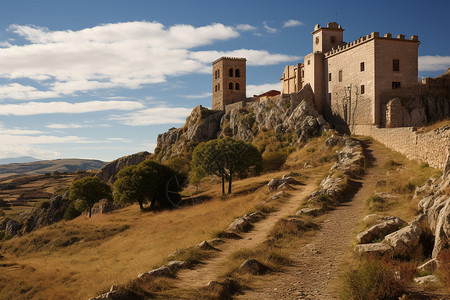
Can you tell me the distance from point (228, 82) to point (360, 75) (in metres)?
34.6

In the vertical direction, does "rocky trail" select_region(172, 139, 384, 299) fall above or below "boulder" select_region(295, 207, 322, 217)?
below

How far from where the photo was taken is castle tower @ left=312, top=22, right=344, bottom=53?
1924 inches

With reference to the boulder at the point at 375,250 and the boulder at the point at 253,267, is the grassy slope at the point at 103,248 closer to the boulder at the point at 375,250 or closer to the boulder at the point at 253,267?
the boulder at the point at 253,267

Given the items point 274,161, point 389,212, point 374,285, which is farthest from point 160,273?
point 274,161

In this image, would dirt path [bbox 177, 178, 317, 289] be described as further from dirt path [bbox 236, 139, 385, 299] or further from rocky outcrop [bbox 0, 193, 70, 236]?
rocky outcrop [bbox 0, 193, 70, 236]

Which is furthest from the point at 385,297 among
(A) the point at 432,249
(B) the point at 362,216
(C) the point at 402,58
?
(C) the point at 402,58

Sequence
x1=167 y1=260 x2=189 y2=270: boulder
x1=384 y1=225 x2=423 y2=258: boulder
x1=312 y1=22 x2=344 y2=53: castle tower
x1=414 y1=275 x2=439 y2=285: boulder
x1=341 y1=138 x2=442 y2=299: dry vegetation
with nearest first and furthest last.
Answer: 1. x1=341 y1=138 x2=442 y2=299: dry vegetation
2. x1=414 y1=275 x2=439 y2=285: boulder
3. x1=384 y1=225 x2=423 y2=258: boulder
4. x1=167 y1=260 x2=189 y2=270: boulder
5. x1=312 y1=22 x2=344 y2=53: castle tower

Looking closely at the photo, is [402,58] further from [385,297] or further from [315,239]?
[385,297]

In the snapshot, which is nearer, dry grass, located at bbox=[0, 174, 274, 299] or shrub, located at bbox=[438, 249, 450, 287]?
shrub, located at bbox=[438, 249, 450, 287]

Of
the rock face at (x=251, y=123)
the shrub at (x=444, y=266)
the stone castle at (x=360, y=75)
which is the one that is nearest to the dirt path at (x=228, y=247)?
the shrub at (x=444, y=266)

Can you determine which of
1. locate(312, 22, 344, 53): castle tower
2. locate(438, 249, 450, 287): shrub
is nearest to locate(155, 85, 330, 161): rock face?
locate(312, 22, 344, 53): castle tower

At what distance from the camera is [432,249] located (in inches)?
455

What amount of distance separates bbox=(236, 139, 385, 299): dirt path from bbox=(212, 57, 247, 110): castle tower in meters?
55.8

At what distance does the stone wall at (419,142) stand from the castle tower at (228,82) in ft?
121
